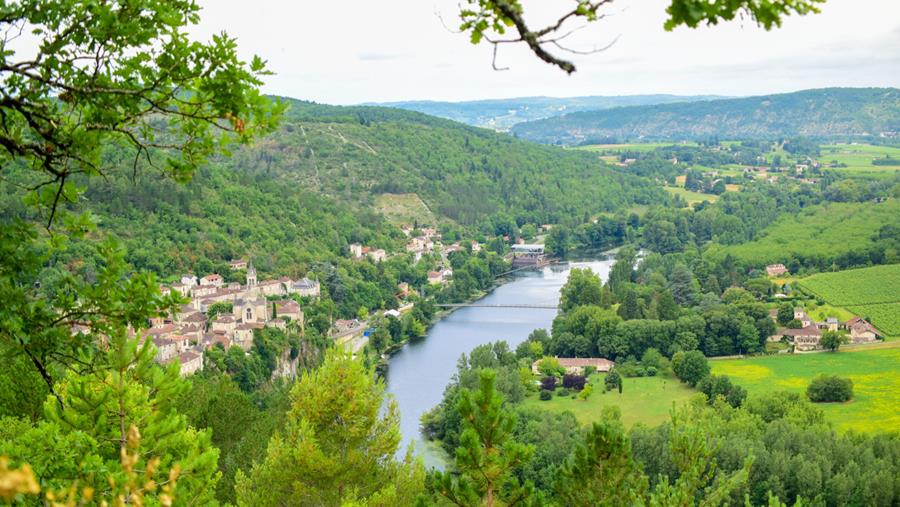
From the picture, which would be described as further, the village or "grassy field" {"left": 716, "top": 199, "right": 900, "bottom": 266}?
"grassy field" {"left": 716, "top": 199, "right": 900, "bottom": 266}

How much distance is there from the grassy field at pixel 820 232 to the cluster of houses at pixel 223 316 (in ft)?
78.6

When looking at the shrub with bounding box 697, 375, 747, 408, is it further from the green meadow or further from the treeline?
the green meadow

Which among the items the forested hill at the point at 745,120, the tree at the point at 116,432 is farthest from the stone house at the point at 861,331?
the forested hill at the point at 745,120

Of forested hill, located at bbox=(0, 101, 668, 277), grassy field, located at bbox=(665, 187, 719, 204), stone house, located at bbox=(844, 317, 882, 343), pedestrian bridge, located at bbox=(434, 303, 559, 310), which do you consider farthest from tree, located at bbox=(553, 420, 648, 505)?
grassy field, located at bbox=(665, 187, 719, 204)

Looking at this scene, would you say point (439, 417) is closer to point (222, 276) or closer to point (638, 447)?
point (638, 447)

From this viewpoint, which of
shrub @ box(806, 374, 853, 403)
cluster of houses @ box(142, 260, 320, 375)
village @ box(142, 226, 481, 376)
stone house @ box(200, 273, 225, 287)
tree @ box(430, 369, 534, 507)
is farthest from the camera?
stone house @ box(200, 273, 225, 287)

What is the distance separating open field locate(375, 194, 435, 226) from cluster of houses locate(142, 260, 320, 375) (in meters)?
21.9

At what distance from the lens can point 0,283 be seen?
2.78 metres

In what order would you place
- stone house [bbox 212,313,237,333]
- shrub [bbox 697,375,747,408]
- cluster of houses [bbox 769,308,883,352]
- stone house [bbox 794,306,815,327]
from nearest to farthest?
shrub [bbox 697,375,747,408] < stone house [bbox 212,313,237,333] < cluster of houses [bbox 769,308,883,352] < stone house [bbox 794,306,815,327]

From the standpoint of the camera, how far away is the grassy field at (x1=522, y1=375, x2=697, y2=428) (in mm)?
24148

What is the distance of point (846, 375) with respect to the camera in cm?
2745

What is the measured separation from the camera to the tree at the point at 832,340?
30562mm

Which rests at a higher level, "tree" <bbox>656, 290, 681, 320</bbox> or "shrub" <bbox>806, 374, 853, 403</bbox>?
"tree" <bbox>656, 290, 681, 320</bbox>

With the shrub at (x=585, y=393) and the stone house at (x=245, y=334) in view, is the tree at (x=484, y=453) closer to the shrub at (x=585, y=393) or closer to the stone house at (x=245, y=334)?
the shrub at (x=585, y=393)
